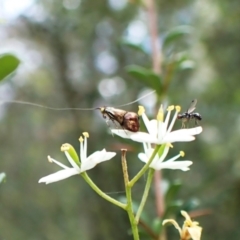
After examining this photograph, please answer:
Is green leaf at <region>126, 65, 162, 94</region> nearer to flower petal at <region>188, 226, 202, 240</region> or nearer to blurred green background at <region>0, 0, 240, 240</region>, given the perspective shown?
flower petal at <region>188, 226, 202, 240</region>

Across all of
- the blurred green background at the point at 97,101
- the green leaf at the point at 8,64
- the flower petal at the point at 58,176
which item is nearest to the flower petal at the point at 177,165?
the flower petal at the point at 58,176

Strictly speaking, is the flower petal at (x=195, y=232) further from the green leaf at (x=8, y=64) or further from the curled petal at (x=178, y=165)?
the green leaf at (x=8, y=64)

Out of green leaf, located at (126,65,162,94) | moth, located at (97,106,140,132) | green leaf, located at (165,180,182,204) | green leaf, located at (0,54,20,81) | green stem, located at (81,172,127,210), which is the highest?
green leaf, located at (126,65,162,94)

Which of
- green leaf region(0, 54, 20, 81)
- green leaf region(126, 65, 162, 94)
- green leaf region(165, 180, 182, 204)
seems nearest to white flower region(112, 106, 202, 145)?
green leaf region(0, 54, 20, 81)

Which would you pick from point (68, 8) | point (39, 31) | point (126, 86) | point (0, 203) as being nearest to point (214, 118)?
point (126, 86)

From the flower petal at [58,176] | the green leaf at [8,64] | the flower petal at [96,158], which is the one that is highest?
the green leaf at [8,64]

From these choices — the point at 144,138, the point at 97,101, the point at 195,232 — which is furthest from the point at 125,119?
the point at 97,101
